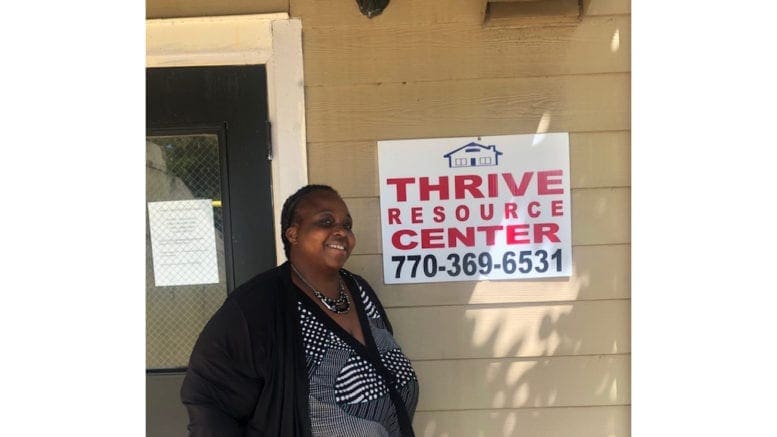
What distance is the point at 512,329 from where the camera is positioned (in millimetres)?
2809

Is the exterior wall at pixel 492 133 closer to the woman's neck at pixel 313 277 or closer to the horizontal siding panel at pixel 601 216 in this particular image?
the horizontal siding panel at pixel 601 216

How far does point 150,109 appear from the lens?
276 cm

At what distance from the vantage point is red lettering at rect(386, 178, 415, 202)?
2758mm

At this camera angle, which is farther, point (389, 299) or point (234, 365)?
point (389, 299)

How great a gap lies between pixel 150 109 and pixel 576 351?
2.02 metres

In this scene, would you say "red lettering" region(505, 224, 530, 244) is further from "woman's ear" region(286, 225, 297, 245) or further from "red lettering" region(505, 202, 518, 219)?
"woman's ear" region(286, 225, 297, 245)

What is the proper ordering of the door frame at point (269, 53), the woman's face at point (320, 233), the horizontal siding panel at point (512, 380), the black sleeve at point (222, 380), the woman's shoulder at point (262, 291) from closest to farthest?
the black sleeve at point (222, 380)
the woman's shoulder at point (262, 291)
the woman's face at point (320, 233)
the door frame at point (269, 53)
the horizontal siding panel at point (512, 380)

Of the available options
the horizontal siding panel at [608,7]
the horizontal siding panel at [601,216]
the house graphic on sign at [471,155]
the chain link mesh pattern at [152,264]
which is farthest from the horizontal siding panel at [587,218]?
the horizontal siding panel at [608,7]

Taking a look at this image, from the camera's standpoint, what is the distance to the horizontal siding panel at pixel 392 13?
2723 millimetres

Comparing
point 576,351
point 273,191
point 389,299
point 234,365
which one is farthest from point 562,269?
point 234,365

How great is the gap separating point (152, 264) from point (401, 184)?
1.09 m

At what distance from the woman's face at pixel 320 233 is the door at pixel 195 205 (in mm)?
535

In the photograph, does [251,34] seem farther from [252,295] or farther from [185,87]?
[252,295]

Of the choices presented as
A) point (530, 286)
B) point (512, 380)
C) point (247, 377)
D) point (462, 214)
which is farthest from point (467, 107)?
point (247, 377)
